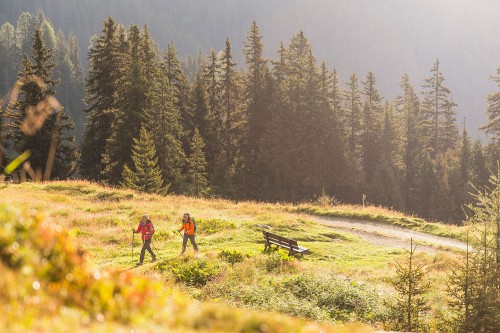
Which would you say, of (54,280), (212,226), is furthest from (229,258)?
(54,280)

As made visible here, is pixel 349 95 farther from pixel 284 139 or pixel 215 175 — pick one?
pixel 215 175

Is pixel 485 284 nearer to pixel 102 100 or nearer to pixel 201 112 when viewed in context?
pixel 102 100

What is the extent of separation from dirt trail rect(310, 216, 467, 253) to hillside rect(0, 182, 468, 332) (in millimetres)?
993

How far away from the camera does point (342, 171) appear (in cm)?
5931

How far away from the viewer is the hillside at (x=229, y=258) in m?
4.81

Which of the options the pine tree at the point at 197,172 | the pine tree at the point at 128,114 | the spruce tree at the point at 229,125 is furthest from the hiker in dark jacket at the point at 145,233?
the spruce tree at the point at 229,125

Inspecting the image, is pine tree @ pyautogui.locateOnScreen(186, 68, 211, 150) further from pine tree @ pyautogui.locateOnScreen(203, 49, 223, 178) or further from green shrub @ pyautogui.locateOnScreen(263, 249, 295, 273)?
green shrub @ pyautogui.locateOnScreen(263, 249, 295, 273)

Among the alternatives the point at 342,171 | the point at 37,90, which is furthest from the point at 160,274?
the point at 342,171

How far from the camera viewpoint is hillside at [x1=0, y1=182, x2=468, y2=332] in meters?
4.81

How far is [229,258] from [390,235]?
536 inches

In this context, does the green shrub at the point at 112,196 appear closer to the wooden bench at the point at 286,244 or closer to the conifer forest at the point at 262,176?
the conifer forest at the point at 262,176

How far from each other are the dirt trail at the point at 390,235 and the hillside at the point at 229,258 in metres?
0.99

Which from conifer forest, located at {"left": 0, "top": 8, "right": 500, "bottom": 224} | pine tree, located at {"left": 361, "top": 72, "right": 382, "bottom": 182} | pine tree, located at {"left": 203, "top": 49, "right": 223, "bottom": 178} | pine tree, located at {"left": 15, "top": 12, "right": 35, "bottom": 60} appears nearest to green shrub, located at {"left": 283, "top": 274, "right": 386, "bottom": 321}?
conifer forest, located at {"left": 0, "top": 8, "right": 500, "bottom": 224}

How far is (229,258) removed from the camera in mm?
19578
